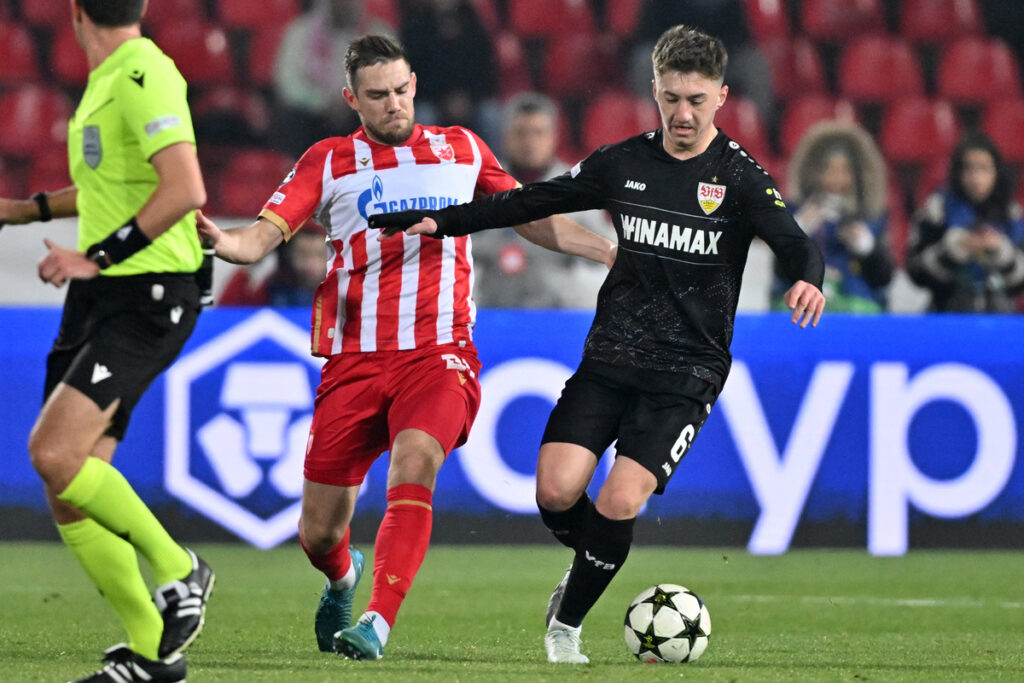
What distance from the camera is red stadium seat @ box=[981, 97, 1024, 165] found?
11.0 metres

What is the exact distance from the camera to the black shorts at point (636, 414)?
5027mm

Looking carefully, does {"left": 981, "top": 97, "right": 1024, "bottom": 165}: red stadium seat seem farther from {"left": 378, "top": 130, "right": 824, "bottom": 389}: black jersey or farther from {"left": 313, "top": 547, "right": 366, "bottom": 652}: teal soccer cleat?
{"left": 313, "top": 547, "right": 366, "bottom": 652}: teal soccer cleat

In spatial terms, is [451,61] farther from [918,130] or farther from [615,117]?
[918,130]

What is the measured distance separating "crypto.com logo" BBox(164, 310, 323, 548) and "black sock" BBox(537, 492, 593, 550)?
10.8 feet

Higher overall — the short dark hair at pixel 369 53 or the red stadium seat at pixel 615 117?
the short dark hair at pixel 369 53

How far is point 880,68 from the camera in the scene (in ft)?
37.9

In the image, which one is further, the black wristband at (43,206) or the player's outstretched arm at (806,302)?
the player's outstretched arm at (806,302)

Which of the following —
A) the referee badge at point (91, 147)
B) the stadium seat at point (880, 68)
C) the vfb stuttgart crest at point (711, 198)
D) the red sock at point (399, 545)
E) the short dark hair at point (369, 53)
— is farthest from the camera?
the stadium seat at point (880, 68)

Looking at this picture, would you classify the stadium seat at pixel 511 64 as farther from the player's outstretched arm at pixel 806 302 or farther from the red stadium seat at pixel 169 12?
the player's outstretched arm at pixel 806 302

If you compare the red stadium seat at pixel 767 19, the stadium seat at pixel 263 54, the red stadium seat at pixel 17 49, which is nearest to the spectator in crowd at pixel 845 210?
the red stadium seat at pixel 767 19

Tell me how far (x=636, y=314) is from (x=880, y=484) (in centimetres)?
368

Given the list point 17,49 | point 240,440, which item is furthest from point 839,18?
point 17,49

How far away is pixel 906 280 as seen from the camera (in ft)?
33.0

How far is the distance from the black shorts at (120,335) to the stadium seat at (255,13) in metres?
7.27
